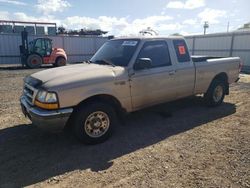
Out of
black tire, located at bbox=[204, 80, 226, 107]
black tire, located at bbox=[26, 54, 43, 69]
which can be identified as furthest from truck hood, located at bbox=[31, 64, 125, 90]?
black tire, located at bbox=[26, 54, 43, 69]

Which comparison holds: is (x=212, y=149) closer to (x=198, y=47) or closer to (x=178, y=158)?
(x=178, y=158)

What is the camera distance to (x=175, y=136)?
4820 mm

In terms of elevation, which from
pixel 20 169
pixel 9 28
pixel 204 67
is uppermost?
pixel 9 28

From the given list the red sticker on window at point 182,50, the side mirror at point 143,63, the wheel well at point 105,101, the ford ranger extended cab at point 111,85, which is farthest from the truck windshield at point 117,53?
the red sticker on window at point 182,50

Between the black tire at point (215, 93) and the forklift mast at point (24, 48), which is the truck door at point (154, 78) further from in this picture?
the forklift mast at point (24, 48)

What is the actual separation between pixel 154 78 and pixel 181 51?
120 cm

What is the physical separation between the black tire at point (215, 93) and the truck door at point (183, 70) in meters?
0.97

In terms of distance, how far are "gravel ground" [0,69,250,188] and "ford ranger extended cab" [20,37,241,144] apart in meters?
0.53

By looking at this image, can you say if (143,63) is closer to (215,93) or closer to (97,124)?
(97,124)

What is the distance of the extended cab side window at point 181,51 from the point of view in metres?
5.64

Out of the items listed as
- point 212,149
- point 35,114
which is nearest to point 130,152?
point 212,149

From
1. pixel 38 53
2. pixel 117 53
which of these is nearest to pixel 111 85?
pixel 117 53

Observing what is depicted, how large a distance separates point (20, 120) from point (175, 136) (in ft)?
12.3

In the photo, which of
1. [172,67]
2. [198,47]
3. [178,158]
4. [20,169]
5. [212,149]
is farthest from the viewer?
[198,47]
